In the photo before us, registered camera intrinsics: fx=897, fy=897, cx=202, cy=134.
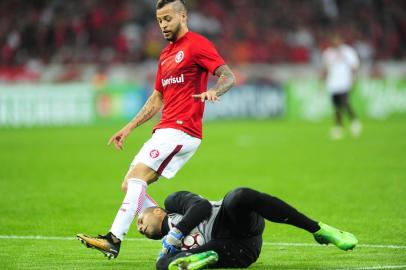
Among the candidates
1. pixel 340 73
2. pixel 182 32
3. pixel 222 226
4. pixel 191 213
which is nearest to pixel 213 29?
pixel 340 73

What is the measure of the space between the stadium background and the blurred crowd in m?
0.05

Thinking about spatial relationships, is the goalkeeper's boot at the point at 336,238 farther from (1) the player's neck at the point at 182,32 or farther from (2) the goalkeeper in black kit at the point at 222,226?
(1) the player's neck at the point at 182,32

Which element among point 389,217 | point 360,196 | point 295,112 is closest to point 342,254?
point 389,217

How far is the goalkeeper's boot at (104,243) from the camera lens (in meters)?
7.45

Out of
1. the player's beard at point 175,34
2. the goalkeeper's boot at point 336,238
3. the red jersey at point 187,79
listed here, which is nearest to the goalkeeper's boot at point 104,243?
the red jersey at point 187,79

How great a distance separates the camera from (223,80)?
785 centimetres

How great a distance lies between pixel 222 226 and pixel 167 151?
107 cm

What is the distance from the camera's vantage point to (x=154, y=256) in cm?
827

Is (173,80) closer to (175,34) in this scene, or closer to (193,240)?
(175,34)

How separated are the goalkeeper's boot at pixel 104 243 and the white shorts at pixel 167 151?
791mm

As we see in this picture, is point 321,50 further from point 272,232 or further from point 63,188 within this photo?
point 272,232

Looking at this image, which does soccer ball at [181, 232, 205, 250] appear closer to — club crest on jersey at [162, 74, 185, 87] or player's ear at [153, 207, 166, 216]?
player's ear at [153, 207, 166, 216]

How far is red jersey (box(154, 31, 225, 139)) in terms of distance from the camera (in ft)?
26.8

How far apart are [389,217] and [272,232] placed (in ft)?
5.36
